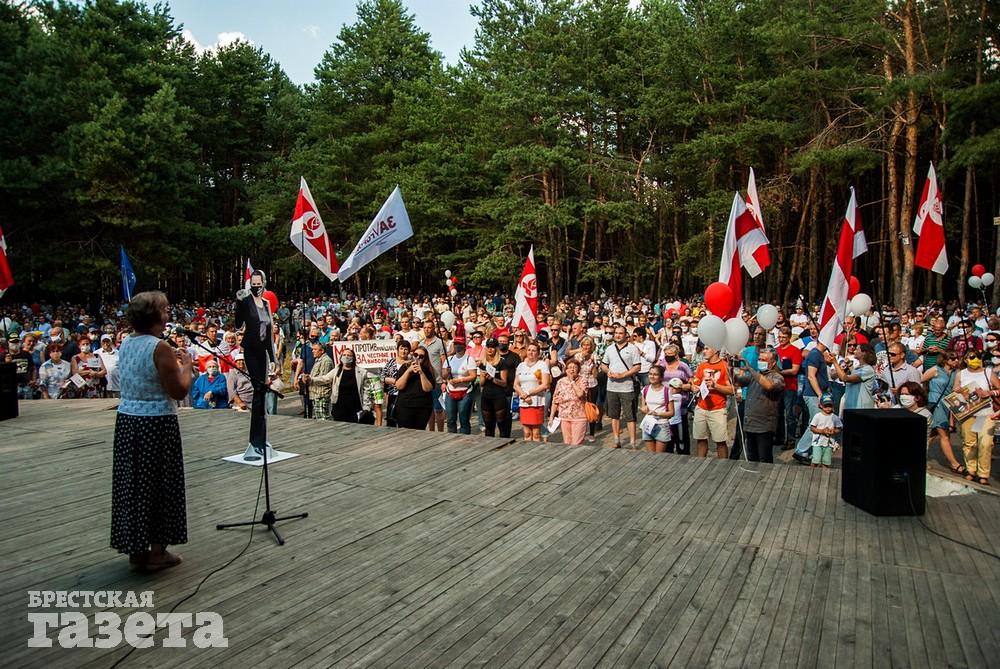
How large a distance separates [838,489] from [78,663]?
5640 millimetres

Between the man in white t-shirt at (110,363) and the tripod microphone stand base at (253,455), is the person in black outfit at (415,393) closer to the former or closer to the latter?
the tripod microphone stand base at (253,455)

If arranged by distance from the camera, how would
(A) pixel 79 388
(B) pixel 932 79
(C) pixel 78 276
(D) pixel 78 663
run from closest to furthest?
1. (D) pixel 78 663
2. (A) pixel 79 388
3. (B) pixel 932 79
4. (C) pixel 78 276

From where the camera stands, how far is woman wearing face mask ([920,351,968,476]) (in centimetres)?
871

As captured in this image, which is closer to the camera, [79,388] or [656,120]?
[79,388]

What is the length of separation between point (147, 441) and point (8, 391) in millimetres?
7150

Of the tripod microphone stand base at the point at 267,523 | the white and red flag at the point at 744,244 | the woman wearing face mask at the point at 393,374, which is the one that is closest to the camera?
the tripod microphone stand base at the point at 267,523

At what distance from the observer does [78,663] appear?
3248mm

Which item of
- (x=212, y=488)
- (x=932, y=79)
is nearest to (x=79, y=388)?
(x=212, y=488)

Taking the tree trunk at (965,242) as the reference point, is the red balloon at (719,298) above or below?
below

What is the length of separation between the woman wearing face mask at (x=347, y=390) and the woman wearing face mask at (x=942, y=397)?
762cm

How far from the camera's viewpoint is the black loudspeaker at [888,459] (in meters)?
5.09

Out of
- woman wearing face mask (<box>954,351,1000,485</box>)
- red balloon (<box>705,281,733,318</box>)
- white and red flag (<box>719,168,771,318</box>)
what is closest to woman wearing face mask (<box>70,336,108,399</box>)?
red balloon (<box>705,281,733,318</box>)

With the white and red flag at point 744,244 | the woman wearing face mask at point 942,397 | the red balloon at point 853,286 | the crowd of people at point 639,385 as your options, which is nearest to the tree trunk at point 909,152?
the red balloon at point 853,286

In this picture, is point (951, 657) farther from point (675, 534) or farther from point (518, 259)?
point (518, 259)
